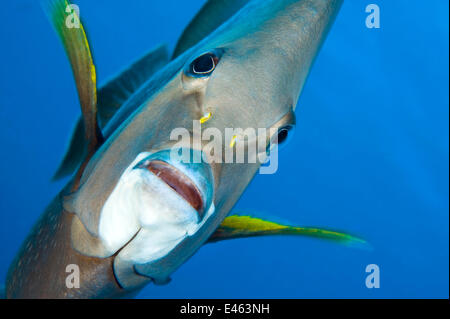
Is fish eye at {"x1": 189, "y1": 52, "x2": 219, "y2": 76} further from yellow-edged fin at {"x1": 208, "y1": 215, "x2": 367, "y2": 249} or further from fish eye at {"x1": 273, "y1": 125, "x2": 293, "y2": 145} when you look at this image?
yellow-edged fin at {"x1": 208, "y1": 215, "x2": 367, "y2": 249}

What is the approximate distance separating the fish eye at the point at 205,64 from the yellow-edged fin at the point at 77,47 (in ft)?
0.99

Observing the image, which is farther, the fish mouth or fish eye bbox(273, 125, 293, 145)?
fish eye bbox(273, 125, 293, 145)

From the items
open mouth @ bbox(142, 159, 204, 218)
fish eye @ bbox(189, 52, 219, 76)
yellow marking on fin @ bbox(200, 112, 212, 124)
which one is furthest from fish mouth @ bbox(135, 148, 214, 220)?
fish eye @ bbox(189, 52, 219, 76)

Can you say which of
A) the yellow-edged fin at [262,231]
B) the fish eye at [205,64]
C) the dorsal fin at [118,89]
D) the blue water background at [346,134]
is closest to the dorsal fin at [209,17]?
the dorsal fin at [118,89]

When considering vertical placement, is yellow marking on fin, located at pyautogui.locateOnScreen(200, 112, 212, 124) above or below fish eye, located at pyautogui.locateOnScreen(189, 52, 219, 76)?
below

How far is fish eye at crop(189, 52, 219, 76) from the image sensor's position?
0.96 metres

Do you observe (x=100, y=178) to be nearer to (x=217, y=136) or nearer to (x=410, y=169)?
(x=217, y=136)

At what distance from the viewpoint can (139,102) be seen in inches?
45.3

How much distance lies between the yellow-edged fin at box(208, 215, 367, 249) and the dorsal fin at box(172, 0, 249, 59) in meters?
0.88

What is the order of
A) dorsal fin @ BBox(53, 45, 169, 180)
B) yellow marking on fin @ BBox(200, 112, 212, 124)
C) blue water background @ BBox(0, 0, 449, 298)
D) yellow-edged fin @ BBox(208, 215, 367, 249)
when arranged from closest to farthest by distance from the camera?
yellow marking on fin @ BBox(200, 112, 212, 124) < yellow-edged fin @ BBox(208, 215, 367, 249) < dorsal fin @ BBox(53, 45, 169, 180) < blue water background @ BBox(0, 0, 449, 298)

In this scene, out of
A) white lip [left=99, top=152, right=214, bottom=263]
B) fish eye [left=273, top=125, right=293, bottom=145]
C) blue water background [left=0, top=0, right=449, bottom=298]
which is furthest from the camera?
Result: blue water background [left=0, top=0, right=449, bottom=298]

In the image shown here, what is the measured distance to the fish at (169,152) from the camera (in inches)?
31.6

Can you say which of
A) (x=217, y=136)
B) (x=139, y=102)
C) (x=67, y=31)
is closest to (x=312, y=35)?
(x=217, y=136)

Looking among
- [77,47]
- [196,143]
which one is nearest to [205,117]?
[196,143]
